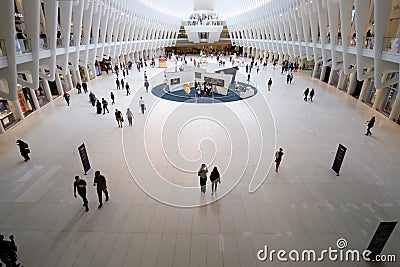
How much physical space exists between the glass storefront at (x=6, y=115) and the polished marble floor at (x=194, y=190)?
741 mm

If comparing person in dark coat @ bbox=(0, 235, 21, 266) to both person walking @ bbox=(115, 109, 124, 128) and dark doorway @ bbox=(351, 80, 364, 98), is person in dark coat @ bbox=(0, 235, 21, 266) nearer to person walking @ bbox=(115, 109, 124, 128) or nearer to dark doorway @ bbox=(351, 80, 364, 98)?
person walking @ bbox=(115, 109, 124, 128)

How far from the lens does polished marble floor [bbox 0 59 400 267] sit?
19.4ft

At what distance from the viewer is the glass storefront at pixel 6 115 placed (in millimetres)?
13164

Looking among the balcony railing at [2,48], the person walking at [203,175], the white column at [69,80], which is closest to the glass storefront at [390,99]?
the person walking at [203,175]

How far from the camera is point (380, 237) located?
521 cm

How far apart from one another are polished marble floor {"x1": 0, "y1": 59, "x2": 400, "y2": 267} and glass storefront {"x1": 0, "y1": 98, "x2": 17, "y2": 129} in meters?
0.74

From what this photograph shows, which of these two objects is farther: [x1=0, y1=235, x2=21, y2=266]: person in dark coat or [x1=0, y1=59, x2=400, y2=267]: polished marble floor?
[x1=0, y1=59, x2=400, y2=267]: polished marble floor

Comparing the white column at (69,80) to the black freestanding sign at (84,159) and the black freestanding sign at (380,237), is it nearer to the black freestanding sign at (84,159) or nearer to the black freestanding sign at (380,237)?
the black freestanding sign at (84,159)

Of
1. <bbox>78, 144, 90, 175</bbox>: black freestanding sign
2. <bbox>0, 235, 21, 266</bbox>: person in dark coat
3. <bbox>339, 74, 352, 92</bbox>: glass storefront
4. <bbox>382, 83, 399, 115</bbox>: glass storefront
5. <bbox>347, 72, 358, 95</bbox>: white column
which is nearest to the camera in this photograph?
<bbox>0, 235, 21, 266</bbox>: person in dark coat

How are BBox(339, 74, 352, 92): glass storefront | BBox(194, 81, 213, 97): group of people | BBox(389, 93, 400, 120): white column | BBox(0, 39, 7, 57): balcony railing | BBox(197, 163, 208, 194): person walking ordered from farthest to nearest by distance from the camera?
BBox(339, 74, 352, 92): glass storefront
BBox(194, 81, 213, 97): group of people
BBox(389, 93, 400, 120): white column
BBox(0, 39, 7, 57): balcony railing
BBox(197, 163, 208, 194): person walking

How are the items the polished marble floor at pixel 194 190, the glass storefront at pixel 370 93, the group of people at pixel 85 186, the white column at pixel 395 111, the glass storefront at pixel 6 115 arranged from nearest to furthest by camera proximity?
the polished marble floor at pixel 194 190, the group of people at pixel 85 186, the glass storefront at pixel 6 115, the white column at pixel 395 111, the glass storefront at pixel 370 93

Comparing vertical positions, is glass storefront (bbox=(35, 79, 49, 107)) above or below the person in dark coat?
above

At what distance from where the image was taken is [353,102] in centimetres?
1777

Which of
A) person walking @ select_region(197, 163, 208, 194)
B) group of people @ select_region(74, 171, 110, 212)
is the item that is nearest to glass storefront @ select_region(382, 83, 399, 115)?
person walking @ select_region(197, 163, 208, 194)
